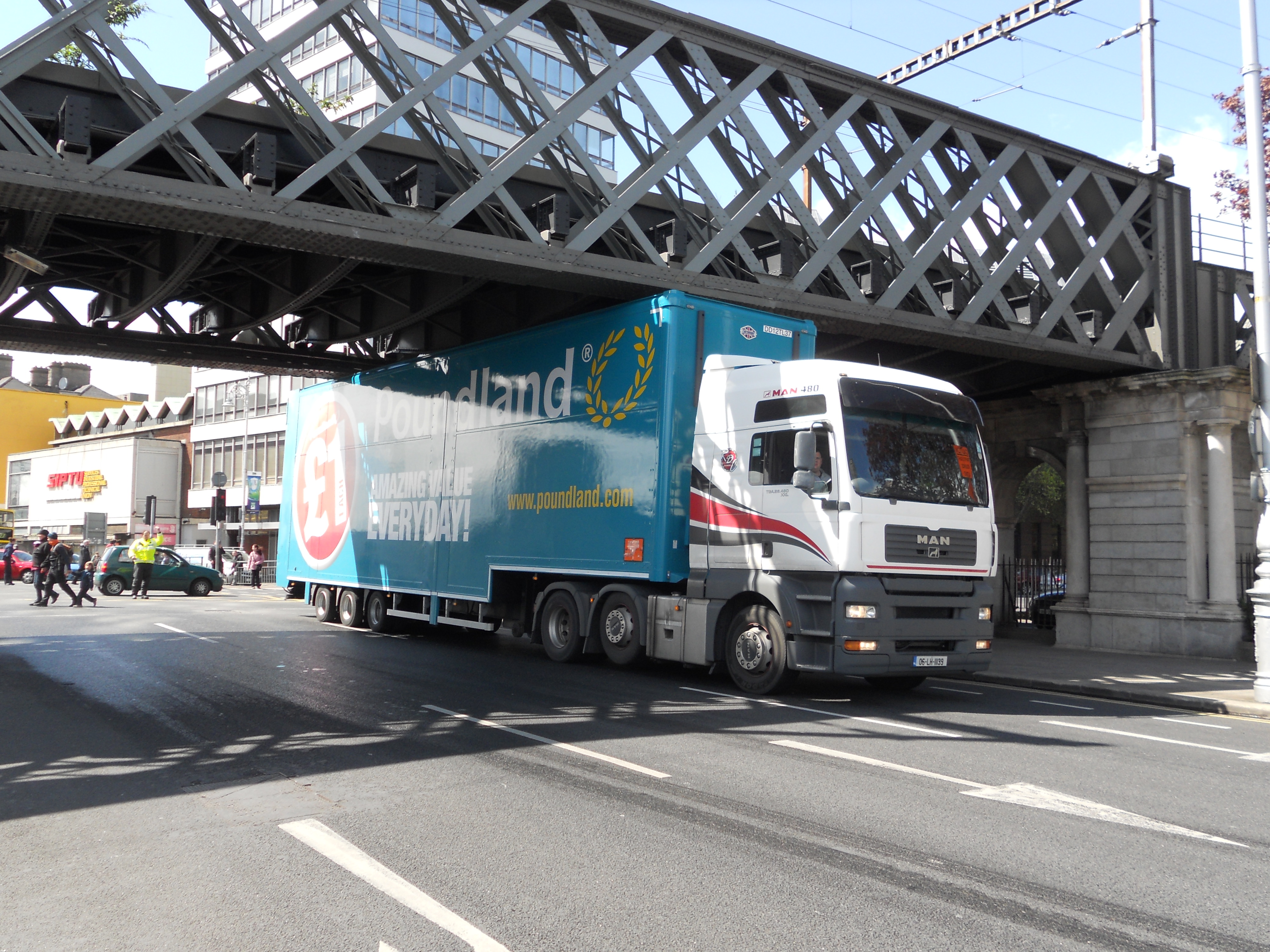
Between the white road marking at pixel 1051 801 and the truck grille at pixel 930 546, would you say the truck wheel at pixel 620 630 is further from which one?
the white road marking at pixel 1051 801

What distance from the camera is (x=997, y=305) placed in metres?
18.0

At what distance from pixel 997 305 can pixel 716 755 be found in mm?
12406

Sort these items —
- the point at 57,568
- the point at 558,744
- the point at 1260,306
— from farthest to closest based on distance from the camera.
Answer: the point at 57,568, the point at 1260,306, the point at 558,744

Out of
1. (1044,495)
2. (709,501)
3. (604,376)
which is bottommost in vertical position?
(709,501)

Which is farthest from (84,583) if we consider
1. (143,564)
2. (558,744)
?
(558,744)

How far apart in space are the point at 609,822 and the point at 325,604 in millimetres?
16102

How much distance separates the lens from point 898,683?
13047mm

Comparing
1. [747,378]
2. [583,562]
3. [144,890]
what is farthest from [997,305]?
[144,890]

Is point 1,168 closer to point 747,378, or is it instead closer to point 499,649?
point 747,378

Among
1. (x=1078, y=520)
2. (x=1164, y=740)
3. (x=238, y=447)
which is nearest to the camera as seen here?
(x=1164, y=740)

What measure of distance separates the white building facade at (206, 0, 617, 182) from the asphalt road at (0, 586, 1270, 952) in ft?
124

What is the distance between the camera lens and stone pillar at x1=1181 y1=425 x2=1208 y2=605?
1845 centimetres

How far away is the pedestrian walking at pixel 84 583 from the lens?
85.0 ft

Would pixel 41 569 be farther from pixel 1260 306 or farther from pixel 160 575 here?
pixel 1260 306
